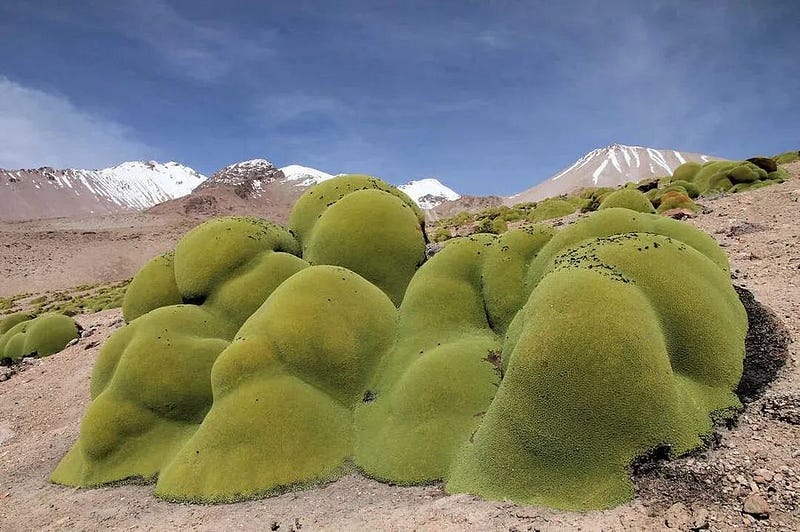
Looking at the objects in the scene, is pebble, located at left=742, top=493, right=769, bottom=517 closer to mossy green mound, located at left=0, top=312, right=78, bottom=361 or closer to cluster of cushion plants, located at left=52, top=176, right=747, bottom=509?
cluster of cushion plants, located at left=52, top=176, right=747, bottom=509

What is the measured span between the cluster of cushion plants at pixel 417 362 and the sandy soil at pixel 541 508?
343mm

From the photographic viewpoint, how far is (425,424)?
10906 mm

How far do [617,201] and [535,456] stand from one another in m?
14.7

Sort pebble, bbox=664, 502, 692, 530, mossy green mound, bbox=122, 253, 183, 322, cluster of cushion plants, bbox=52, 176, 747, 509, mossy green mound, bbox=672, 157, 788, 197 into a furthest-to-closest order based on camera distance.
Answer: mossy green mound, bbox=672, 157, 788, 197 < mossy green mound, bbox=122, 253, 183, 322 < cluster of cushion plants, bbox=52, 176, 747, 509 < pebble, bbox=664, 502, 692, 530

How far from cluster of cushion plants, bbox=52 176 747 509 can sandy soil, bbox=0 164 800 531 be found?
343 mm

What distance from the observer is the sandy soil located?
7.36m

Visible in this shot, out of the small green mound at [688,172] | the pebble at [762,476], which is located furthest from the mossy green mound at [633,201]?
the small green mound at [688,172]

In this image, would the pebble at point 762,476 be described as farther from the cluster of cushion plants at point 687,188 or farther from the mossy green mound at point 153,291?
the mossy green mound at point 153,291

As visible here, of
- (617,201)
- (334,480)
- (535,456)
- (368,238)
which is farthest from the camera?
(617,201)

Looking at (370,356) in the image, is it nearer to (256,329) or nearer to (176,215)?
(256,329)

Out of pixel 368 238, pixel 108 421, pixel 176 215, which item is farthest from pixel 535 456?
pixel 176 215

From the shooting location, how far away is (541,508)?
808 cm

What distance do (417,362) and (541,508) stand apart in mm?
4698

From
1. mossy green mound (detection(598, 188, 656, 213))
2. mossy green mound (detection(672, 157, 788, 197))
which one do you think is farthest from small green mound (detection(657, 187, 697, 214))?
mossy green mound (detection(598, 188, 656, 213))
